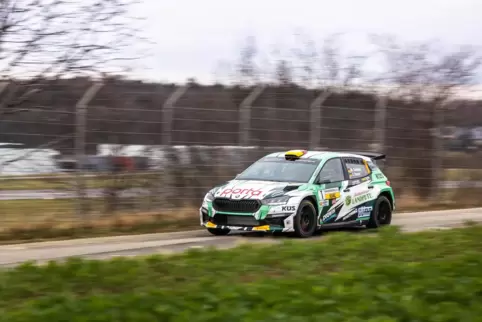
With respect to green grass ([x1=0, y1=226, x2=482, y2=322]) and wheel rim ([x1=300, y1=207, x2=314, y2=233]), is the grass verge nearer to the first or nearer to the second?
wheel rim ([x1=300, y1=207, x2=314, y2=233])

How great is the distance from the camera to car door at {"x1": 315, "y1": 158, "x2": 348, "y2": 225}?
15.0 meters

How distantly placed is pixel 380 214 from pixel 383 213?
11cm

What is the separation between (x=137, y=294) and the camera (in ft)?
24.0

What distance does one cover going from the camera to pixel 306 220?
14.6m

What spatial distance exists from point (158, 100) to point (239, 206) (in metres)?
4.17

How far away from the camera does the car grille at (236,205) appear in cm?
1417

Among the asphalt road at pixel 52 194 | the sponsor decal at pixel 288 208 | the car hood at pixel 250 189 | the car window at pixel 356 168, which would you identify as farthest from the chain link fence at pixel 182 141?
the sponsor decal at pixel 288 208

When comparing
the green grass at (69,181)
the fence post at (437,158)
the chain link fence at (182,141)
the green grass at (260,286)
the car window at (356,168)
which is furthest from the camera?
the fence post at (437,158)

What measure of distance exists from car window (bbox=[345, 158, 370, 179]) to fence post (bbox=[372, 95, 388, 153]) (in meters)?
5.71

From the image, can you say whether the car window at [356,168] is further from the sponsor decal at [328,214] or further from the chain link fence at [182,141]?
the chain link fence at [182,141]

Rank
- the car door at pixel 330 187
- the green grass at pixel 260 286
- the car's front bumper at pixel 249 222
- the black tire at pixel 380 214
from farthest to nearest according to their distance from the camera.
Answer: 1. the black tire at pixel 380 214
2. the car door at pixel 330 187
3. the car's front bumper at pixel 249 222
4. the green grass at pixel 260 286

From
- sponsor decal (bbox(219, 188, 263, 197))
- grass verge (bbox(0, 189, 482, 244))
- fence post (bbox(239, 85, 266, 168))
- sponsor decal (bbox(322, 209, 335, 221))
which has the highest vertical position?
fence post (bbox(239, 85, 266, 168))

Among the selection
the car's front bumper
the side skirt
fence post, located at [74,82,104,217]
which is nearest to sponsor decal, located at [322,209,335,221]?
the side skirt

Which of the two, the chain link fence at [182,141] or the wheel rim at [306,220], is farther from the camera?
the chain link fence at [182,141]
